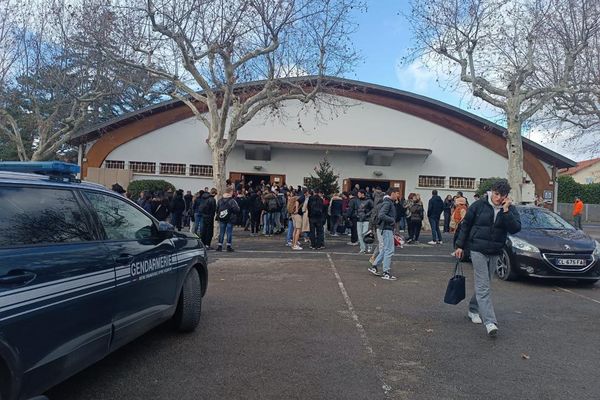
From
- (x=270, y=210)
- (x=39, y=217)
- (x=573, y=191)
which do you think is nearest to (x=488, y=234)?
(x=39, y=217)

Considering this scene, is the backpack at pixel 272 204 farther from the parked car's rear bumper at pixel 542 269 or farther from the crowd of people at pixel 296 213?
the parked car's rear bumper at pixel 542 269

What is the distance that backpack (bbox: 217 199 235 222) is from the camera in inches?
476

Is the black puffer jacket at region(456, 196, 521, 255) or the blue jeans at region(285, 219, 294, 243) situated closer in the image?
the black puffer jacket at region(456, 196, 521, 255)

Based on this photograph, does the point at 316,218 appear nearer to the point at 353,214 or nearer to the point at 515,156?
the point at 353,214

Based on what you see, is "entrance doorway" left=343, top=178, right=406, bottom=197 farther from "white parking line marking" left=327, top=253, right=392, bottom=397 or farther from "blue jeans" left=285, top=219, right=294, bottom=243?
"white parking line marking" left=327, top=253, right=392, bottom=397

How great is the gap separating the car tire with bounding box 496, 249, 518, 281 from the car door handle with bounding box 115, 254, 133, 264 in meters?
7.23

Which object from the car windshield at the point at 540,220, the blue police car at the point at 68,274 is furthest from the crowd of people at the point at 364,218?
the blue police car at the point at 68,274

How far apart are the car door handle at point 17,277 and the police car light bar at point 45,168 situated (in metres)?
1.10

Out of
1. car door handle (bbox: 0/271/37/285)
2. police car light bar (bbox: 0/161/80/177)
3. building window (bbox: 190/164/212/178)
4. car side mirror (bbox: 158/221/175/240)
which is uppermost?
building window (bbox: 190/164/212/178)

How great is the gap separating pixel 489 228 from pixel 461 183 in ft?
67.1

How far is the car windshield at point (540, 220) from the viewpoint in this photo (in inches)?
375

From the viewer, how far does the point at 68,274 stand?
10.8 ft

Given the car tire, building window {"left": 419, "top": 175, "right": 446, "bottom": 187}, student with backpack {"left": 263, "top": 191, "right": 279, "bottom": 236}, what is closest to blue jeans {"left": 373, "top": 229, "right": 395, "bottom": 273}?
the car tire

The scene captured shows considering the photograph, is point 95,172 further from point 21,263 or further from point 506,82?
point 21,263
